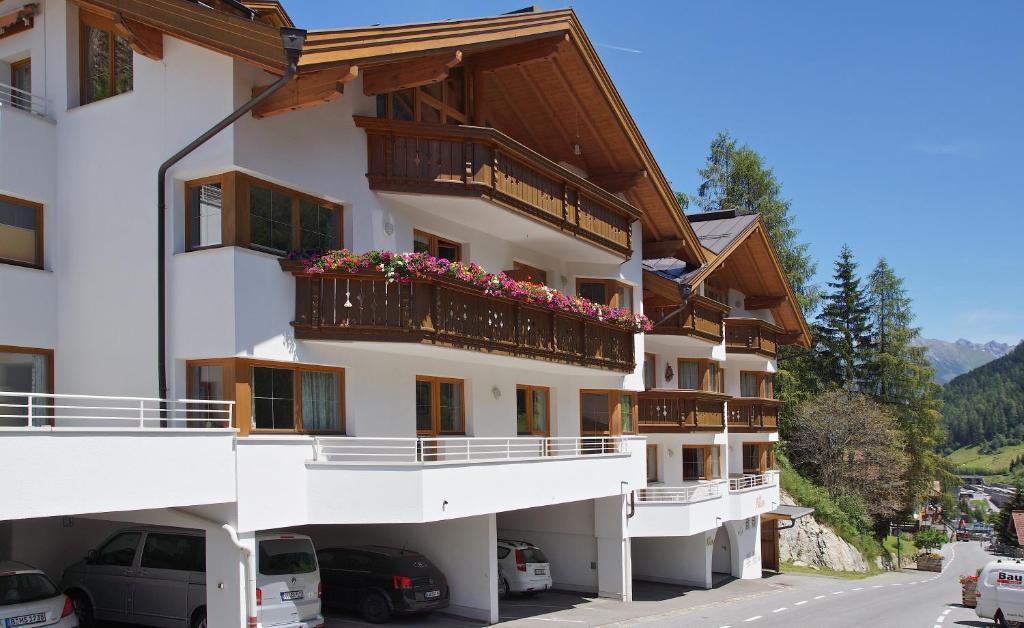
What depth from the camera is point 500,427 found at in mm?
22312

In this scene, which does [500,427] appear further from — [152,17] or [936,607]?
[936,607]

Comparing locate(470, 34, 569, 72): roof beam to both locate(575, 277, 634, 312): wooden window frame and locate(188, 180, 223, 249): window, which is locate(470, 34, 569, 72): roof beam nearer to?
locate(575, 277, 634, 312): wooden window frame

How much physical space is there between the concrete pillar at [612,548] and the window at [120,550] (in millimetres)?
12953

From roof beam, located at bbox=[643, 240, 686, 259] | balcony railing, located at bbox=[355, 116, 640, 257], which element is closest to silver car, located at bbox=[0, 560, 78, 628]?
balcony railing, located at bbox=[355, 116, 640, 257]

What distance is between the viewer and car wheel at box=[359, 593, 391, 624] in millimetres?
18766

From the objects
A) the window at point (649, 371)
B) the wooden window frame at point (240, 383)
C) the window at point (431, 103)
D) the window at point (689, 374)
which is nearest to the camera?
the wooden window frame at point (240, 383)

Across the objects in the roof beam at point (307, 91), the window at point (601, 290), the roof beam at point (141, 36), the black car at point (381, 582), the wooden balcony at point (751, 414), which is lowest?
the black car at point (381, 582)

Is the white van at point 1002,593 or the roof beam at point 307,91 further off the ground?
the roof beam at point 307,91

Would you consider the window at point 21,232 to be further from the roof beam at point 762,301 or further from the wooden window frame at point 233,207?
the roof beam at point 762,301

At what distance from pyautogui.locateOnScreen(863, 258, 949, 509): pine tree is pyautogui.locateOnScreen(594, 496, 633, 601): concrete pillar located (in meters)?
44.1

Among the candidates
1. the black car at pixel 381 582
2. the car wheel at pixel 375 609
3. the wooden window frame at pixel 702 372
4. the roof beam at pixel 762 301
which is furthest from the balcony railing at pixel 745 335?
the car wheel at pixel 375 609

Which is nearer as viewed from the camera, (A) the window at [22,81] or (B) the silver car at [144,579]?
(B) the silver car at [144,579]

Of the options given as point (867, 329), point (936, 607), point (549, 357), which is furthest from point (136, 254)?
point (867, 329)

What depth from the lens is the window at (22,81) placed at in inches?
682
